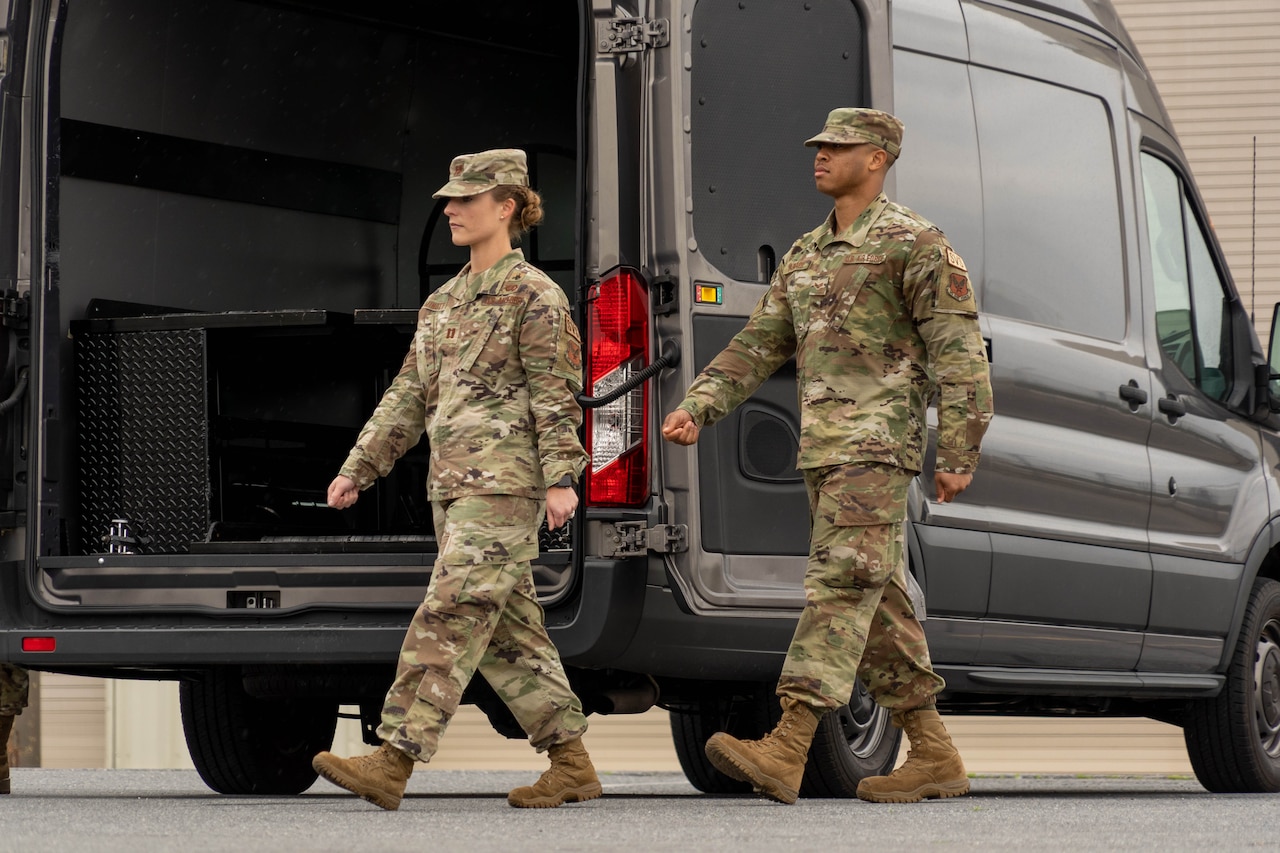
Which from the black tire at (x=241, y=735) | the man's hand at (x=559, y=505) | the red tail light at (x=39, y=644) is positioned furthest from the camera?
the black tire at (x=241, y=735)

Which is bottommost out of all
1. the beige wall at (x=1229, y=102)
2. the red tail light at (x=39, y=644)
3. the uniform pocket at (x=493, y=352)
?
the red tail light at (x=39, y=644)

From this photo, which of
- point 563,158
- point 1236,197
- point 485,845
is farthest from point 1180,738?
point 485,845

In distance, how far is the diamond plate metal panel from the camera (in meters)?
6.33

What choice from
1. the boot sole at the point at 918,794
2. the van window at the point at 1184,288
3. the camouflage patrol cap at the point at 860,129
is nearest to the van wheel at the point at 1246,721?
the van window at the point at 1184,288

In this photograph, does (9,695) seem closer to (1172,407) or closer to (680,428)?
(680,428)

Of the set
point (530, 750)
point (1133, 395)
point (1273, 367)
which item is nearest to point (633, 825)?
point (1133, 395)

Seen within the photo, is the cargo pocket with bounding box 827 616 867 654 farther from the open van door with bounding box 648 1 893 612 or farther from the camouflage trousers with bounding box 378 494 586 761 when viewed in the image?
the camouflage trousers with bounding box 378 494 586 761

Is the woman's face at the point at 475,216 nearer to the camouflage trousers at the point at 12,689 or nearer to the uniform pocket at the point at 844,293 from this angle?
the uniform pocket at the point at 844,293

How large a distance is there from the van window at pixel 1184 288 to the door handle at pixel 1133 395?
0.29 m

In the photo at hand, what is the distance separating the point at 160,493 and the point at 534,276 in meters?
1.58

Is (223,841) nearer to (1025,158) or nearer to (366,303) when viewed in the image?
(1025,158)

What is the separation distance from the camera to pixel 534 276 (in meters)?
5.44

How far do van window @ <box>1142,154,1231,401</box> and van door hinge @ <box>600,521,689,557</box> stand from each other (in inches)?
96.7

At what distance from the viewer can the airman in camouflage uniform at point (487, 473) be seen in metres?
5.16
